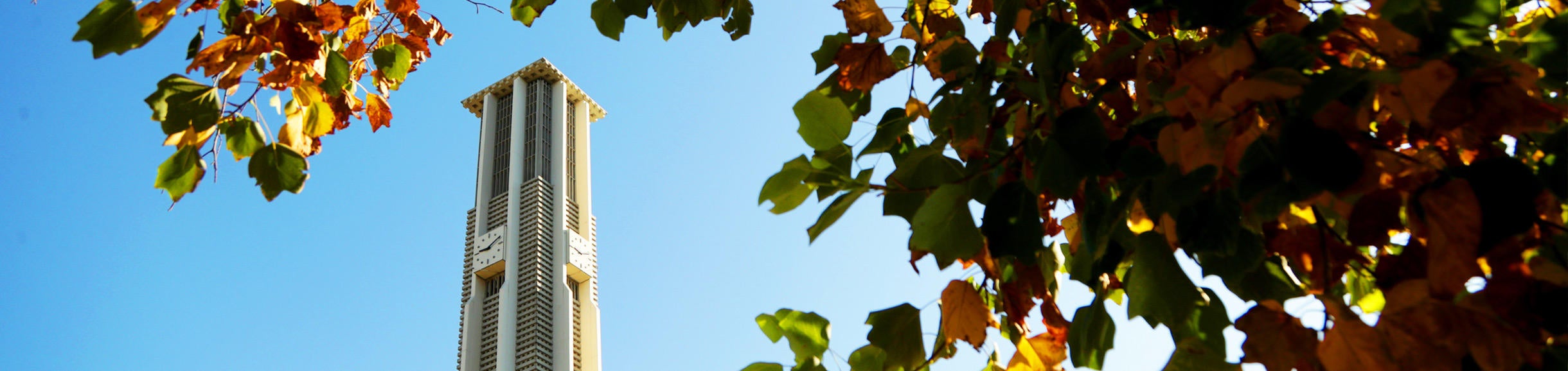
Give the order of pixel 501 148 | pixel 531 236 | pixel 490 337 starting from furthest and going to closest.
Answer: pixel 501 148 < pixel 531 236 < pixel 490 337

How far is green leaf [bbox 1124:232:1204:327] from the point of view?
436 mm

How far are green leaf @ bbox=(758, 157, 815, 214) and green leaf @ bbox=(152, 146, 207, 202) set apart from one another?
303 millimetres

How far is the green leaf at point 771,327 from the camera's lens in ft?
1.79

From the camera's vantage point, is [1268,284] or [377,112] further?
[377,112]

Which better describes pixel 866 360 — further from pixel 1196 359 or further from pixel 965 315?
pixel 1196 359

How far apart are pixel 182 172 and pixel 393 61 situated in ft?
0.96

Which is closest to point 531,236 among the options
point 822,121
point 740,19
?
point 740,19

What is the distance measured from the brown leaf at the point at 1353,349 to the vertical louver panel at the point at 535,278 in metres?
13.2

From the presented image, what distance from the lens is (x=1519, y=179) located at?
31 cm

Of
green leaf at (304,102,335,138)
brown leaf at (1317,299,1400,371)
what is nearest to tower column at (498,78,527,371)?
green leaf at (304,102,335,138)

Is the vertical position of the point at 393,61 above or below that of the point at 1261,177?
above

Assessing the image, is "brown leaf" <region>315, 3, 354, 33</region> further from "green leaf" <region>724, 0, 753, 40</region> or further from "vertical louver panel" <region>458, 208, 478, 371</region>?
"vertical louver panel" <region>458, 208, 478, 371</region>

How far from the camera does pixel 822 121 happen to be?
0.49m

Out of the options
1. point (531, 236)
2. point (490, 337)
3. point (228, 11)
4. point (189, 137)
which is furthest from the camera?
point (531, 236)
